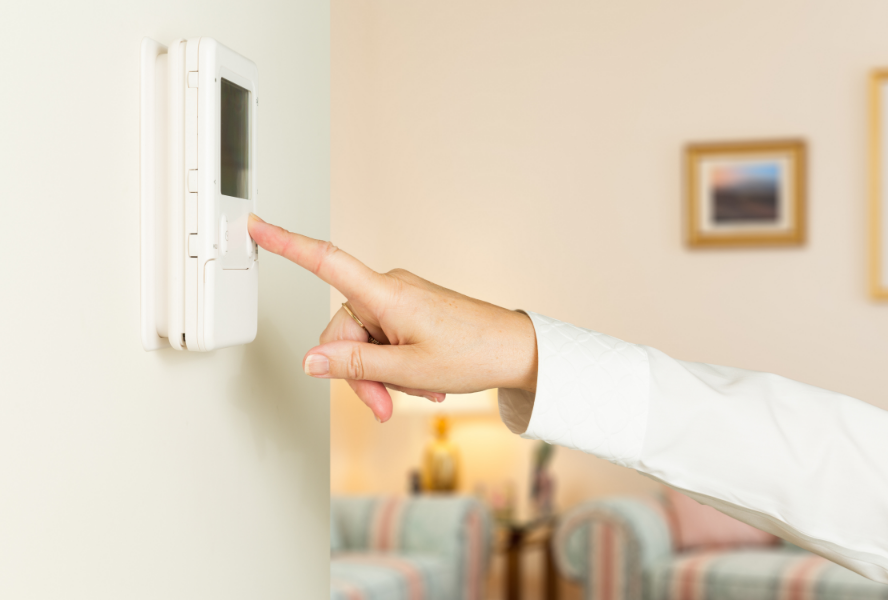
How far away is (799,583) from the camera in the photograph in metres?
1.71

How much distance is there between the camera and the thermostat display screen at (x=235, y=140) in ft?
0.89

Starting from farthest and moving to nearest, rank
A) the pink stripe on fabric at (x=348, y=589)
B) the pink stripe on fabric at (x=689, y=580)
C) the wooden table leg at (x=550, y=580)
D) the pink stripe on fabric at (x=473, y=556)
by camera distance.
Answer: the wooden table leg at (x=550, y=580) → the pink stripe on fabric at (x=473, y=556) → the pink stripe on fabric at (x=689, y=580) → the pink stripe on fabric at (x=348, y=589)

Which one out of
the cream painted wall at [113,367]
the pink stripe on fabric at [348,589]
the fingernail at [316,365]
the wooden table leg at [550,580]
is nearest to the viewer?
the cream painted wall at [113,367]

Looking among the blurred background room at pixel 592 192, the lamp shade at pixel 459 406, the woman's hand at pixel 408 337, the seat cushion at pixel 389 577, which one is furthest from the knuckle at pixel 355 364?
the lamp shade at pixel 459 406

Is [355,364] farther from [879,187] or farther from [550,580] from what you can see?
[879,187]

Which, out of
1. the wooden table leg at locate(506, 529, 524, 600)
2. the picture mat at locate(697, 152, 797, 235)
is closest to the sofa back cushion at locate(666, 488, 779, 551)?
the wooden table leg at locate(506, 529, 524, 600)

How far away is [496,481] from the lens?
244cm

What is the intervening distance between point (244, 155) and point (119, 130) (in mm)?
56

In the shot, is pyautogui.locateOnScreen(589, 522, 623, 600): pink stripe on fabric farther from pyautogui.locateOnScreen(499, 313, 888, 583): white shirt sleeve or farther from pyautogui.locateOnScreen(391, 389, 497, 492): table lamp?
pyautogui.locateOnScreen(499, 313, 888, 583): white shirt sleeve

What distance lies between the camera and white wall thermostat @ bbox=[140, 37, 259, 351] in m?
0.25

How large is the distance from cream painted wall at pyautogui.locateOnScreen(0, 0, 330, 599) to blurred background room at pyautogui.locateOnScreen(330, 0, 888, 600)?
1812 millimetres

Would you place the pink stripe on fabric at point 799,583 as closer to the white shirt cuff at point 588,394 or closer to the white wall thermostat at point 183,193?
the white shirt cuff at point 588,394

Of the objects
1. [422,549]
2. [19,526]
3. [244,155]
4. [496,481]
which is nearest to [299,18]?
[244,155]

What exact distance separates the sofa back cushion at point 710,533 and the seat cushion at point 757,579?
67 millimetres
